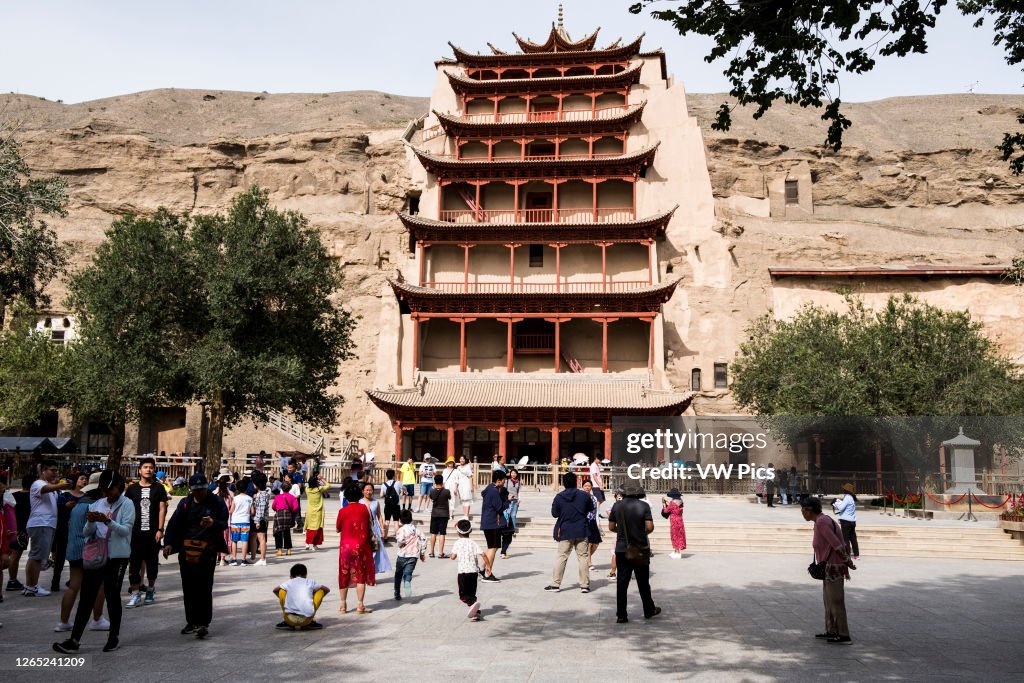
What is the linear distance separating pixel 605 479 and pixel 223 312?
15.6m

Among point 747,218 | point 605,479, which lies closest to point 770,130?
point 747,218

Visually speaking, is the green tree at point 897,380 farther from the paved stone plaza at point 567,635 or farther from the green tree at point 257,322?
the green tree at point 257,322

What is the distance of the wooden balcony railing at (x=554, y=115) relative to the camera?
45.8m

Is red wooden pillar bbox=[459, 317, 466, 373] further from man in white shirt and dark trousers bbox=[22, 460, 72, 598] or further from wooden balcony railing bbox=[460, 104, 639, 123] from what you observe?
man in white shirt and dark trousers bbox=[22, 460, 72, 598]

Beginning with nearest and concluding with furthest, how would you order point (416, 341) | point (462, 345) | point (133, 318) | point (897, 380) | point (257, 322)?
1. point (897, 380)
2. point (133, 318)
3. point (257, 322)
4. point (462, 345)
5. point (416, 341)

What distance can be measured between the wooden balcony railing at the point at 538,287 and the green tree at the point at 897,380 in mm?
9782

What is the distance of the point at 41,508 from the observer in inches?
468

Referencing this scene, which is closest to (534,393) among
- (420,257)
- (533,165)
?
(420,257)

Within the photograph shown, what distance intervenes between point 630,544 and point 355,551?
3527mm

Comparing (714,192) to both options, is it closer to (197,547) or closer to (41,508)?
(41,508)

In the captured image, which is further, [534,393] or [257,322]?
[534,393]

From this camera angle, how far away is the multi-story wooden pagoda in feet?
120

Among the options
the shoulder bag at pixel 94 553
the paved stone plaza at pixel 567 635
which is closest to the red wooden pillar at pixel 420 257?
the paved stone plaza at pixel 567 635

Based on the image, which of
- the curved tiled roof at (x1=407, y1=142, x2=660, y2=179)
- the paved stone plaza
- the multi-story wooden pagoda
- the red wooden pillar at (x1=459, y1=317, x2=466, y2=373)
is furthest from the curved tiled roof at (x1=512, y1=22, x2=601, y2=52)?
the paved stone plaza
